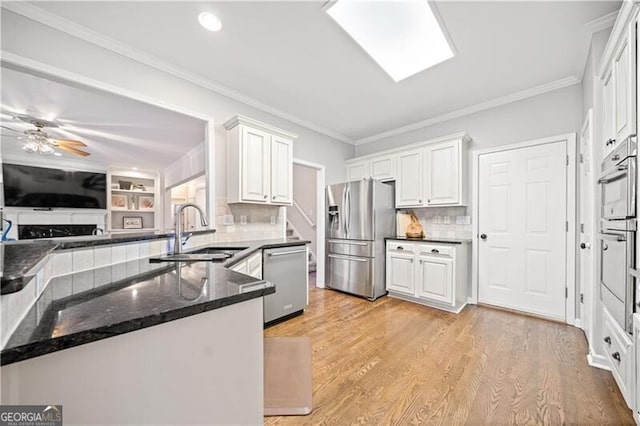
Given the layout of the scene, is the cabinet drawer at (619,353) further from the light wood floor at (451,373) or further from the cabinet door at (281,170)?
the cabinet door at (281,170)

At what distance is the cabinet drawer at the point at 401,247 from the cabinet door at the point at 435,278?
0.14 m

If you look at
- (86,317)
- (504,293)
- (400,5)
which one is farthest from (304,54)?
(504,293)

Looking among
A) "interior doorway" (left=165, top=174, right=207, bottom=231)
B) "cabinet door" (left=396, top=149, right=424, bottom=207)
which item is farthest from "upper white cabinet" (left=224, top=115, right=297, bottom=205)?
"cabinet door" (left=396, top=149, right=424, bottom=207)

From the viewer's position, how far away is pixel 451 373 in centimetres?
178

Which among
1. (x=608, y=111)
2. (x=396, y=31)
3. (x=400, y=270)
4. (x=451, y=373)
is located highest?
(x=396, y=31)

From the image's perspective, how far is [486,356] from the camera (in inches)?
78.7

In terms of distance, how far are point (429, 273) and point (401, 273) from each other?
39 centimetres

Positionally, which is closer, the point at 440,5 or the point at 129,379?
the point at 129,379

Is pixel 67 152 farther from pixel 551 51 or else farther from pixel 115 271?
pixel 551 51

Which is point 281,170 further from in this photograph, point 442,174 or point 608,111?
point 608,111

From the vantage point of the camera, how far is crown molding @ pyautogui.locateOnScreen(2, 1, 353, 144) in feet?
5.78

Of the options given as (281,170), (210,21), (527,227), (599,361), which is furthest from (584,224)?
(210,21)

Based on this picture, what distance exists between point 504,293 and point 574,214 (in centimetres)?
112

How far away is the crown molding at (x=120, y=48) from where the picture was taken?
1.76 metres
